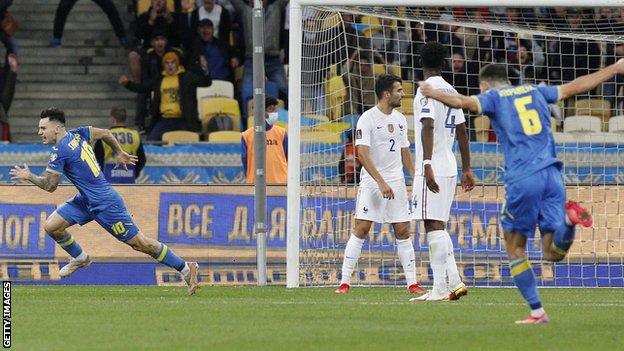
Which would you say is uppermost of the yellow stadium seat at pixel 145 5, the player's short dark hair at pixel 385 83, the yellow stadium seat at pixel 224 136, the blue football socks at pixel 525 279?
the yellow stadium seat at pixel 145 5

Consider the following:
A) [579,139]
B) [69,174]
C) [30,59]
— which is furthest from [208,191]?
[30,59]

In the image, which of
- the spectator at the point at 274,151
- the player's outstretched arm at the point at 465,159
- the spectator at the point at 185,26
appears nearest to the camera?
the player's outstretched arm at the point at 465,159

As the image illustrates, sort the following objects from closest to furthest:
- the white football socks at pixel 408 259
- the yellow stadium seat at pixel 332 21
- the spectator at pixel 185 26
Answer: the white football socks at pixel 408 259, the yellow stadium seat at pixel 332 21, the spectator at pixel 185 26

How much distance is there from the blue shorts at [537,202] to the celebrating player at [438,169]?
2.52 meters

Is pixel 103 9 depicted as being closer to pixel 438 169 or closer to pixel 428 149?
pixel 438 169

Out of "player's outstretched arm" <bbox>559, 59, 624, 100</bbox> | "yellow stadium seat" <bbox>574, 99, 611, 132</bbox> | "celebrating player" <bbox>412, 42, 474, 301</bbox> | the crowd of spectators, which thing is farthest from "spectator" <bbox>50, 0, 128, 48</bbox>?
"player's outstretched arm" <bbox>559, 59, 624, 100</bbox>

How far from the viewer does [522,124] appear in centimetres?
1162

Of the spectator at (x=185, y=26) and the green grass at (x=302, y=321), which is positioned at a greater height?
the spectator at (x=185, y=26)

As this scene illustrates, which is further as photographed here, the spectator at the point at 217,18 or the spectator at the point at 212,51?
the spectator at the point at 217,18

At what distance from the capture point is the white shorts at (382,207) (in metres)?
15.9

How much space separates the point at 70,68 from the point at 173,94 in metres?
3.46

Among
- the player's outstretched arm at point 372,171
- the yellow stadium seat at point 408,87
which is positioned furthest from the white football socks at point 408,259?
the yellow stadium seat at point 408,87

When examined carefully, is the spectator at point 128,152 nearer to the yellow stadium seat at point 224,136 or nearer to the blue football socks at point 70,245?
the yellow stadium seat at point 224,136

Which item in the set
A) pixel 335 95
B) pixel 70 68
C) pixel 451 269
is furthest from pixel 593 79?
pixel 70 68
